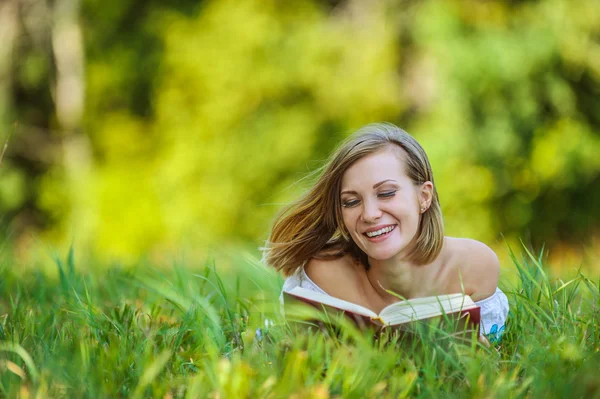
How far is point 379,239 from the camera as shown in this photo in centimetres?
238

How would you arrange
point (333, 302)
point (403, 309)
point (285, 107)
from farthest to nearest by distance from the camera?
point (285, 107)
point (403, 309)
point (333, 302)

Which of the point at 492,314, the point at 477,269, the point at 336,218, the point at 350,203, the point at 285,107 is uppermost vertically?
the point at 350,203

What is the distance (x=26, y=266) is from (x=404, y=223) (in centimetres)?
236

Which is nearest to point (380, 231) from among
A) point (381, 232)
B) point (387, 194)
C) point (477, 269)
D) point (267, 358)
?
point (381, 232)

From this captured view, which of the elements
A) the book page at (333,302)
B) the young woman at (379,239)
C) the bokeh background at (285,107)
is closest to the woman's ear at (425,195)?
the young woman at (379,239)

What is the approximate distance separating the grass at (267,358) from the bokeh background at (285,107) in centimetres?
510

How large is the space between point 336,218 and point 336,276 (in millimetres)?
210

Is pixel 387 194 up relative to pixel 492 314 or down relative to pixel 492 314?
up

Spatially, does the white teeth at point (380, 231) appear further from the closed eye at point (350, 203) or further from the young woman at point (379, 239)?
the closed eye at point (350, 203)

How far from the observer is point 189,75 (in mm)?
9789

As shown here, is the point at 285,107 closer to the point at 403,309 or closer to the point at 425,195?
the point at 425,195

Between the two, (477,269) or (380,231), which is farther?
(477,269)

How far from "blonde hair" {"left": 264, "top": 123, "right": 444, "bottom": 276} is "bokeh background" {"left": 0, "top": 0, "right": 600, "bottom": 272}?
482cm

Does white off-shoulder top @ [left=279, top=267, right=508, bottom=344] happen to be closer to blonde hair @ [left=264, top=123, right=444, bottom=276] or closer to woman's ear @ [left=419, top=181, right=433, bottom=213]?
blonde hair @ [left=264, top=123, right=444, bottom=276]
